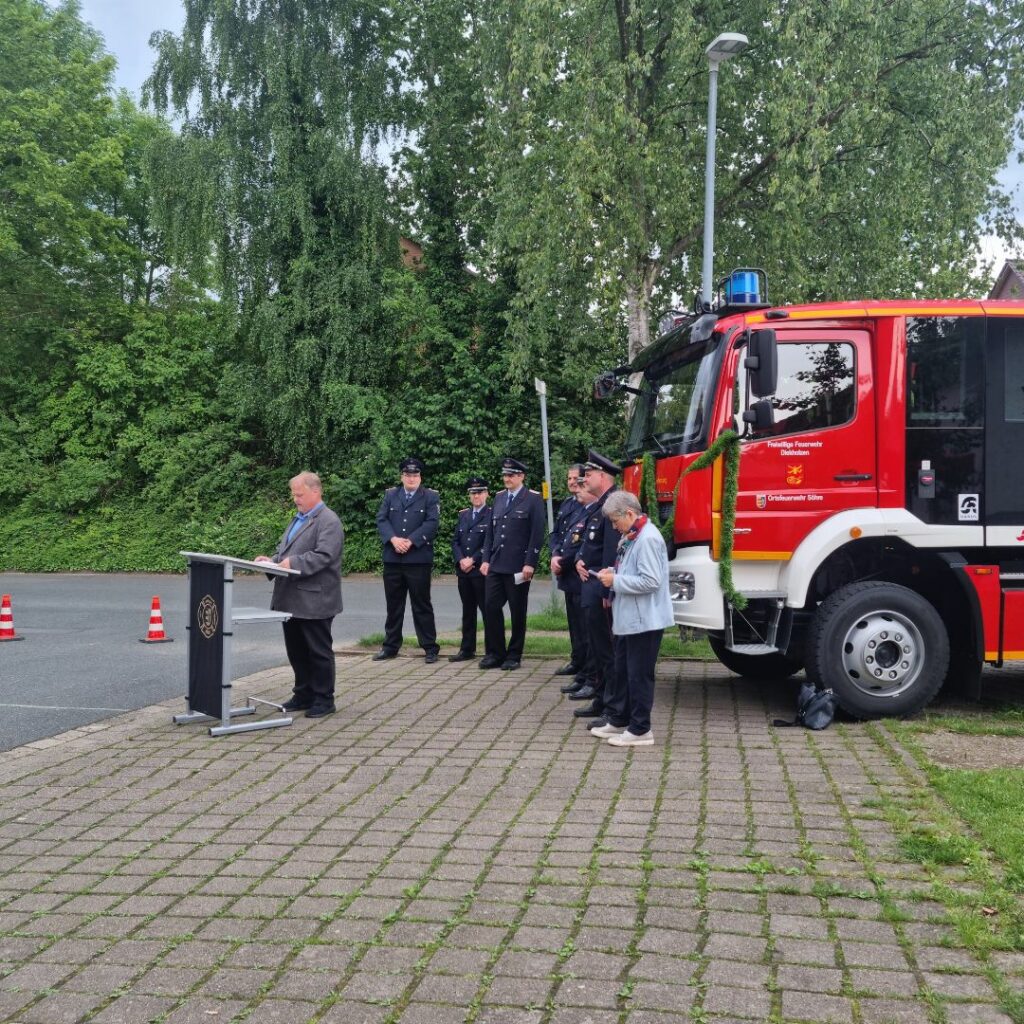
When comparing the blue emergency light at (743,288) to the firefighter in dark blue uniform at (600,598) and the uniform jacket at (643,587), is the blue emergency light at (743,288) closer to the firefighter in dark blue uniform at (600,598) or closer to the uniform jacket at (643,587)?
the firefighter in dark blue uniform at (600,598)

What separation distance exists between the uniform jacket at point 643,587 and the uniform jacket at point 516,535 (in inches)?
137

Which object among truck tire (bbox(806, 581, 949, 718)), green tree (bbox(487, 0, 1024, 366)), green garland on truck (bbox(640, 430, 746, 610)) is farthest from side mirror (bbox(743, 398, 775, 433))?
green tree (bbox(487, 0, 1024, 366))

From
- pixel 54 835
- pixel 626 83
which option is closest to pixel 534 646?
pixel 54 835

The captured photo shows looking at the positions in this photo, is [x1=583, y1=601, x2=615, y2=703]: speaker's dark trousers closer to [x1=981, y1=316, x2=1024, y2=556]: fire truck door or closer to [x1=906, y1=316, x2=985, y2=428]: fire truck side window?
[x1=906, y1=316, x2=985, y2=428]: fire truck side window

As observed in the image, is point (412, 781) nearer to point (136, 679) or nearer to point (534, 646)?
point (136, 679)

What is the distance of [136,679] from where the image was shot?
33.3 ft

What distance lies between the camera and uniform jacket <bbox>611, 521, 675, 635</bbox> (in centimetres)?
711

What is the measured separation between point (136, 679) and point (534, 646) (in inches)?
164

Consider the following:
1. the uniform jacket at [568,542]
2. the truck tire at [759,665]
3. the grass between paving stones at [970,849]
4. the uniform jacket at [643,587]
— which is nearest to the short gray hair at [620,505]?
the uniform jacket at [643,587]

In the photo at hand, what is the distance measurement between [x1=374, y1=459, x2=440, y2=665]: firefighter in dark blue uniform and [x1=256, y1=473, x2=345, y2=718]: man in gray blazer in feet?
8.98

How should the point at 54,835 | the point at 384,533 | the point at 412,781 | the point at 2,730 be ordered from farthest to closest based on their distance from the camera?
the point at 384,533 → the point at 2,730 → the point at 412,781 → the point at 54,835

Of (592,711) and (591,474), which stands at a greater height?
(591,474)

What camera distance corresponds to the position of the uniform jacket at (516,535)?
10.8 m

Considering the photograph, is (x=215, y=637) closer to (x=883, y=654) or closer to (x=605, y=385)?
(x=605, y=385)
